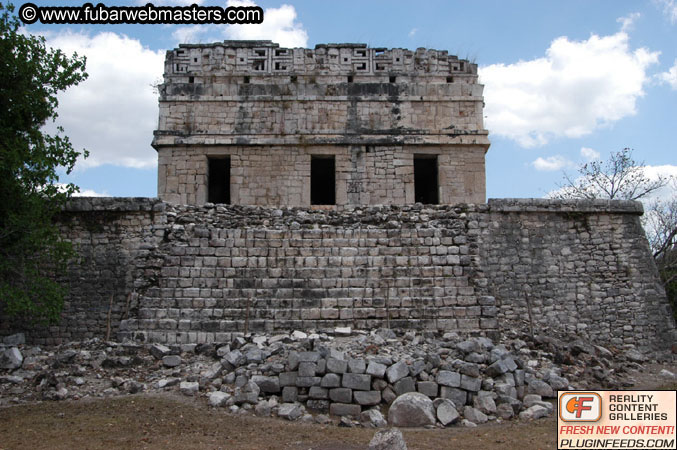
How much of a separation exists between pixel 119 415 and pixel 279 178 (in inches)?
327

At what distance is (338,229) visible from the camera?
10766mm

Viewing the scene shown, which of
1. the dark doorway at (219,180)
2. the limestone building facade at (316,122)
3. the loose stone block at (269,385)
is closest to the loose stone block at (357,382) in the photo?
the loose stone block at (269,385)

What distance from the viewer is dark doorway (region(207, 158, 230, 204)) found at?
48.8 feet

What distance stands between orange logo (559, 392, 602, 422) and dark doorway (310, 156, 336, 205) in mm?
9507

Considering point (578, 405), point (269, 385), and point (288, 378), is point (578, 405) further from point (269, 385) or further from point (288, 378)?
point (269, 385)

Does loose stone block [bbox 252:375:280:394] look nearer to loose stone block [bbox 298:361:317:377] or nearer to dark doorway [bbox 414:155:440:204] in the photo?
loose stone block [bbox 298:361:317:377]

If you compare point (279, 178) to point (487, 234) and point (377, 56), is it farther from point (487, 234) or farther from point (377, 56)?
point (487, 234)

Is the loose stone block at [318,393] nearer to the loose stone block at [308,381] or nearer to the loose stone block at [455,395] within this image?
the loose stone block at [308,381]

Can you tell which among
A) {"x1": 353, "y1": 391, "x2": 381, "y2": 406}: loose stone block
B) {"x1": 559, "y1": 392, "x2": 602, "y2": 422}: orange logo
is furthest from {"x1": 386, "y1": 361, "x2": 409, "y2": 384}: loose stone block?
{"x1": 559, "y1": 392, "x2": 602, "y2": 422}: orange logo

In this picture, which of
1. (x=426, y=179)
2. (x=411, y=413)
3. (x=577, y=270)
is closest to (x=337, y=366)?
(x=411, y=413)

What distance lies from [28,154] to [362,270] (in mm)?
5411

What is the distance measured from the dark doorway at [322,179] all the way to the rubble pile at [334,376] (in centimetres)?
717

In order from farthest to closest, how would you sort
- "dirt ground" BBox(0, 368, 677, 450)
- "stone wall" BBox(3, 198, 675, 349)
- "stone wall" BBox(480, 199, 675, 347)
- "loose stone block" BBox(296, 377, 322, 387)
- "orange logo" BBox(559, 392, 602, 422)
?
"stone wall" BBox(480, 199, 675, 347) → "stone wall" BBox(3, 198, 675, 349) → "loose stone block" BBox(296, 377, 322, 387) → "dirt ground" BBox(0, 368, 677, 450) → "orange logo" BBox(559, 392, 602, 422)

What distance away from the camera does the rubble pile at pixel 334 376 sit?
663 cm
